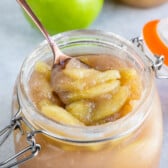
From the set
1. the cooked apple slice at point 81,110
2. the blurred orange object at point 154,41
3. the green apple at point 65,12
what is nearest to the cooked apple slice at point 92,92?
the cooked apple slice at point 81,110

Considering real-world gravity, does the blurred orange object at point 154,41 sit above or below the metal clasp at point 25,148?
above

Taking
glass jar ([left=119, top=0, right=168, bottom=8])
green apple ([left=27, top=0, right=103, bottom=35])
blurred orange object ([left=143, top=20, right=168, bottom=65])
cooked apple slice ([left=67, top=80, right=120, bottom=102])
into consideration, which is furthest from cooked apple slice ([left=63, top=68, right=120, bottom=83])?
glass jar ([left=119, top=0, right=168, bottom=8])

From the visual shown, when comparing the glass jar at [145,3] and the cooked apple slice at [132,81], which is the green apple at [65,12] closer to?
the glass jar at [145,3]

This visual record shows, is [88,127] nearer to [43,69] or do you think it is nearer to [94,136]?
[94,136]

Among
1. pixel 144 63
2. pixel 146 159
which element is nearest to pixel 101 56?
pixel 144 63

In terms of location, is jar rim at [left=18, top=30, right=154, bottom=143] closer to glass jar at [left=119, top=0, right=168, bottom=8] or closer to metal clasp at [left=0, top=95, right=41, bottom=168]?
metal clasp at [left=0, top=95, right=41, bottom=168]

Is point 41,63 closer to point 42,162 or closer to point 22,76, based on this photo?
point 22,76

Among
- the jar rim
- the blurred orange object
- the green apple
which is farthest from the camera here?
the green apple
